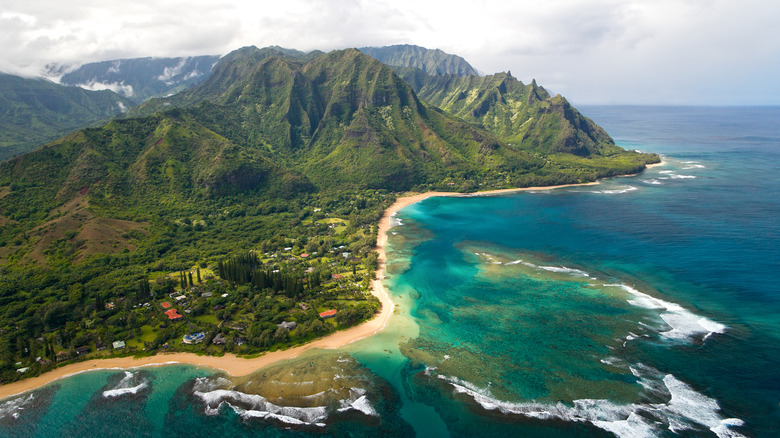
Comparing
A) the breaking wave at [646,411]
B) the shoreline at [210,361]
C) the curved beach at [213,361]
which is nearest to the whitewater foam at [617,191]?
the breaking wave at [646,411]

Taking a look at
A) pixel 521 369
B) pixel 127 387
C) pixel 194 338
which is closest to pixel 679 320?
pixel 521 369

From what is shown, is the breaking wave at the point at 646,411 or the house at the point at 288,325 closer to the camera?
the breaking wave at the point at 646,411

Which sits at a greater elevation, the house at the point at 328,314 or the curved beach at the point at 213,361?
the house at the point at 328,314

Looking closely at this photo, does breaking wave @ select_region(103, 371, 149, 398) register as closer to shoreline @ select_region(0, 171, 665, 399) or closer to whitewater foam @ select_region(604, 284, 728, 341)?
shoreline @ select_region(0, 171, 665, 399)

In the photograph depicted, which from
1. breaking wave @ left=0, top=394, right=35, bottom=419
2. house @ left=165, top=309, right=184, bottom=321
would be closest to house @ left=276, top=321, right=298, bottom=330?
house @ left=165, top=309, right=184, bottom=321

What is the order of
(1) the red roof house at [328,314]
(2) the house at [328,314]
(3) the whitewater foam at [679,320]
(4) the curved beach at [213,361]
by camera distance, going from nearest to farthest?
(4) the curved beach at [213,361]
(3) the whitewater foam at [679,320]
(2) the house at [328,314]
(1) the red roof house at [328,314]

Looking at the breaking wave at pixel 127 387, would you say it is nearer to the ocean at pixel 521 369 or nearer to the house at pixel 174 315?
the ocean at pixel 521 369
